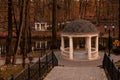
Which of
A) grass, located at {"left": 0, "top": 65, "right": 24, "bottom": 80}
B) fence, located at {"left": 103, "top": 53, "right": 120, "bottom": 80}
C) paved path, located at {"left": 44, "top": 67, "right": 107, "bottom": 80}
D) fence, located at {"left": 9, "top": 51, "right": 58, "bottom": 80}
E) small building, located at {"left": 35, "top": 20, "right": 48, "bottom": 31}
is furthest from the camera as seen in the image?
small building, located at {"left": 35, "top": 20, "right": 48, "bottom": 31}

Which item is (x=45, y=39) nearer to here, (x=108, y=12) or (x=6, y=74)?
(x=108, y=12)

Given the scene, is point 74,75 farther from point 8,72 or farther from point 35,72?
point 8,72

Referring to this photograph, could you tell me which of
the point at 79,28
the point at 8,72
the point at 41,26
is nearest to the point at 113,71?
the point at 8,72

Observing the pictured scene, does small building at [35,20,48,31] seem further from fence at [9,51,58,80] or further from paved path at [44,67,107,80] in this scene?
paved path at [44,67,107,80]

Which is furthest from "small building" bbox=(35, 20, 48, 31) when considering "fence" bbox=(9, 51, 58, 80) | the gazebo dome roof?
"fence" bbox=(9, 51, 58, 80)

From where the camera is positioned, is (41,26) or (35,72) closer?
(35,72)

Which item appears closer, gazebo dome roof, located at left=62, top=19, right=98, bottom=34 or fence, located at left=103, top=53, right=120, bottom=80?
fence, located at left=103, top=53, right=120, bottom=80

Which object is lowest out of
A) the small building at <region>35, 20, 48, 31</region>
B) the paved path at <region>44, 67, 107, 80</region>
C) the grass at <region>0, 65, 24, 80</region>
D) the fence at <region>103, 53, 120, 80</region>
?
the grass at <region>0, 65, 24, 80</region>

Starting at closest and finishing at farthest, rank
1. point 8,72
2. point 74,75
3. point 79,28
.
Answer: point 74,75 → point 8,72 → point 79,28

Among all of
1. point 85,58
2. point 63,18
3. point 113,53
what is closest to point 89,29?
point 85,58

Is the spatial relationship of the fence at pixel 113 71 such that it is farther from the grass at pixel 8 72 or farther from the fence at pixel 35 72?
the grass at pixel 8 72

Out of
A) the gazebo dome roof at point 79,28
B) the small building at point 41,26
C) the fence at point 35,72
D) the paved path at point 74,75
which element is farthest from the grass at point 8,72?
the small building at point 41,26

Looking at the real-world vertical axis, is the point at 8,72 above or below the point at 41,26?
below

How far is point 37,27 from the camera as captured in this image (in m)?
67.9
